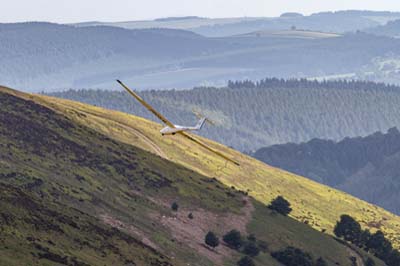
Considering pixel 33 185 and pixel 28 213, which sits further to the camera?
pixel 33 185

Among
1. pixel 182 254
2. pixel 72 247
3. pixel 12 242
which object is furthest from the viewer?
pixel 182 254

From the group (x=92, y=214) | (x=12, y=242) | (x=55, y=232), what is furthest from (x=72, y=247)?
(x=92, y=214)

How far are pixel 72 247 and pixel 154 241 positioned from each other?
147 ft

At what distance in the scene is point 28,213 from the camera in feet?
496

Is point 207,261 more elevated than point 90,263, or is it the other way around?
point 90,263

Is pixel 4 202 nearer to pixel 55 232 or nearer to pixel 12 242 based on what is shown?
pixel 55 232

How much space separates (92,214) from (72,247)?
44416 millimetres

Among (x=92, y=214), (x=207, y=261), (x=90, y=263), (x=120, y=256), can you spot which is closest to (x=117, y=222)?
(x=92, y=214)

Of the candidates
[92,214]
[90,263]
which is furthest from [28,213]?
[92,214]

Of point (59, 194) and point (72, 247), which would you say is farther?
point (59, 194)

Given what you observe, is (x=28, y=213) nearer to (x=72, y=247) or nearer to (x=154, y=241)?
(x=72, y=247)

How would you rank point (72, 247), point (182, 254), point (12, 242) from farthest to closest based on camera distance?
point (182, 254) < point (72, 247) < point (12, 242)

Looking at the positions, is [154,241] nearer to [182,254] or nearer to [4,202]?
[182,254]

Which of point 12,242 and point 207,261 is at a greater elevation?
point 12,242
